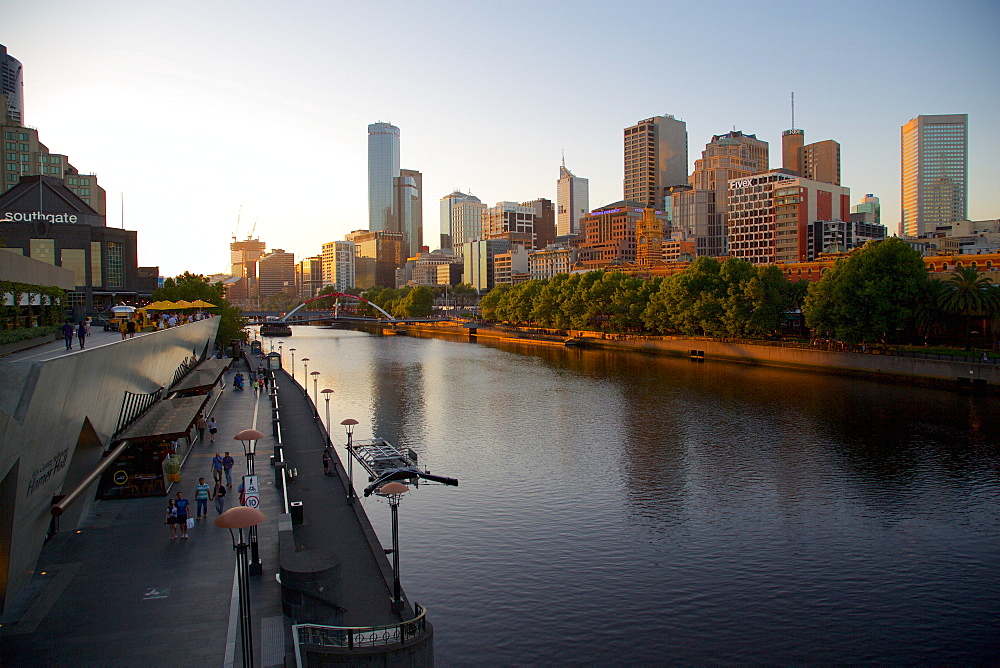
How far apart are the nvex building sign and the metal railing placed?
51.8 m

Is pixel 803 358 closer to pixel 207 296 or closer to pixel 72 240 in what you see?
pixel 207 296

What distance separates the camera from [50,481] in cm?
1538

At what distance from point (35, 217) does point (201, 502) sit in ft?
173

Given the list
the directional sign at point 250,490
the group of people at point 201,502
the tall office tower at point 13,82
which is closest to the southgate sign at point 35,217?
the group of people at point 201,502

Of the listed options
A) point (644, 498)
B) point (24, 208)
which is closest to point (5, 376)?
point (644, 498)

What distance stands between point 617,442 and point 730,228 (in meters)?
127

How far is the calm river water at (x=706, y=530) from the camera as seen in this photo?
16359 millimetres

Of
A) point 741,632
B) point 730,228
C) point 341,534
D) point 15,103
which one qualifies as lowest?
point 741,632

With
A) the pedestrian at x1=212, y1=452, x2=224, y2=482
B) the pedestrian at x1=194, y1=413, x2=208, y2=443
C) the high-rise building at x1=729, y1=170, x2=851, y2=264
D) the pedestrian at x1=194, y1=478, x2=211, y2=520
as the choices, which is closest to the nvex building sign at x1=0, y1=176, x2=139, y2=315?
the pedestrian at x1=194, y1=413, x2=208, y2=443

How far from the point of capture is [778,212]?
136 meters

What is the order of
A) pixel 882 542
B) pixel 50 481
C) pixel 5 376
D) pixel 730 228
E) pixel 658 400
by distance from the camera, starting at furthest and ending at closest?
pixel 730 228 → pixel 658 400 → pixel 882 542 → pixel 50 481 → pixel 5 376

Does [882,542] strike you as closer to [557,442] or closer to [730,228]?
[557,442]

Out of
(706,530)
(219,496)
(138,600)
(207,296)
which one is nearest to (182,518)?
(138,600)

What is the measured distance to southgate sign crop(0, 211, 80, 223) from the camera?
58531 millimetres
